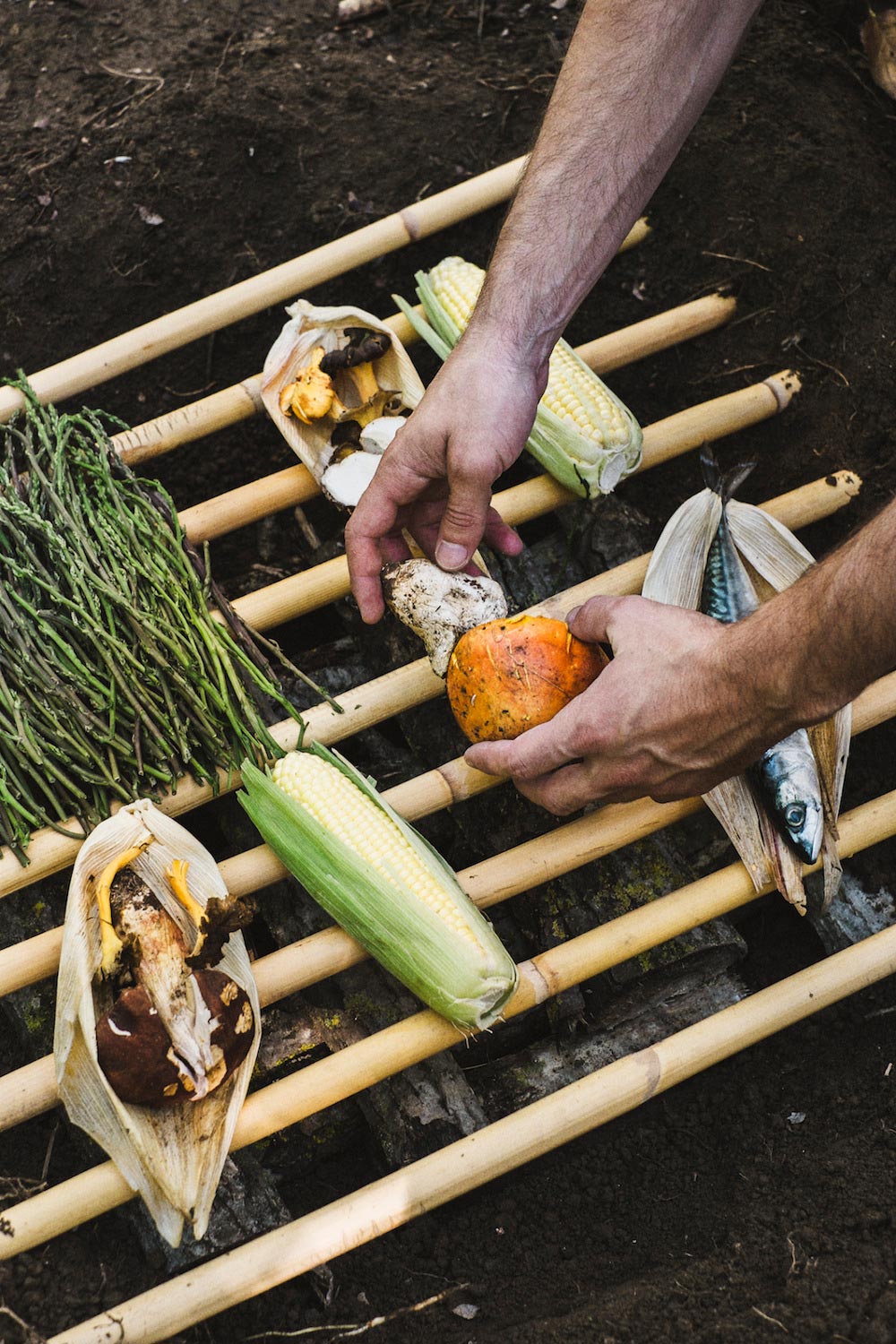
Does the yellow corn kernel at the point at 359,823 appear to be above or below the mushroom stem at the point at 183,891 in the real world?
below

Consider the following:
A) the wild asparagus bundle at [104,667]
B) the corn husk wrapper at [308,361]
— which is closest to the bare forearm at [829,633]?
the wild asparagus bundle at [104,667]

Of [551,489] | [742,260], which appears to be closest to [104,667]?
[551,489]

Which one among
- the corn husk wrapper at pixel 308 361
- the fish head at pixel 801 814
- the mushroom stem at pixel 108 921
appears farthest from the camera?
the corn husk wrapper at pixel 308 361

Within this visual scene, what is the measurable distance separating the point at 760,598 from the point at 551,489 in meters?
0.65

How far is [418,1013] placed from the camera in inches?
94.7

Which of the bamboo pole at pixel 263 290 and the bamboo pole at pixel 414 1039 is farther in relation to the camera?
the bamboo pole at pixel 263 290

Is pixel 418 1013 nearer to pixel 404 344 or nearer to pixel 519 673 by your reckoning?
pixel 519 673

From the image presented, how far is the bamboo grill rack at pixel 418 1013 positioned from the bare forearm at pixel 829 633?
667mm

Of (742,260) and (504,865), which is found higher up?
(742,260)

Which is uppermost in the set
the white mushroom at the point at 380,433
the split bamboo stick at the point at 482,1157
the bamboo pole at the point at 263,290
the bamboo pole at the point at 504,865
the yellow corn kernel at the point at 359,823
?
the bamboo pole at the point at 263,290

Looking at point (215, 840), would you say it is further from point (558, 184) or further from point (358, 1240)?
point (558, 184)

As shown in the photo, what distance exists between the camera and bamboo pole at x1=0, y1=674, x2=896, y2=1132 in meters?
2.40

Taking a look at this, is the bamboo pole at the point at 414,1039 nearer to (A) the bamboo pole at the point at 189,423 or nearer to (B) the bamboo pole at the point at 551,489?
(B) the bamboo pole at the point at 551,489

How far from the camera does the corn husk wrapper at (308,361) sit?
2971 millimetres
